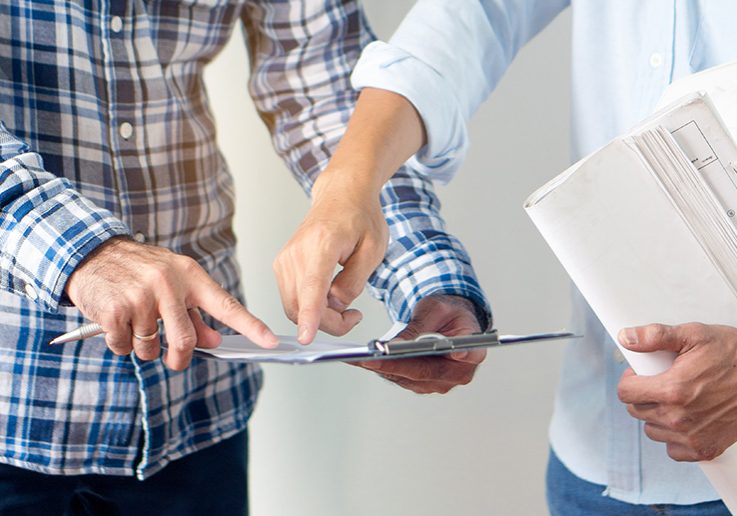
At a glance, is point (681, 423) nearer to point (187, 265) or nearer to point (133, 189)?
point (187, 265)

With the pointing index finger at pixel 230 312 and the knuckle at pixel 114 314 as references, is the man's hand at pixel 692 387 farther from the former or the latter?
the knuckle at pixel 114 314

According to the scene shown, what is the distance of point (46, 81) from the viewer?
0.88 m

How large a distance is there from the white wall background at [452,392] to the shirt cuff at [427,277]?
1.30ft

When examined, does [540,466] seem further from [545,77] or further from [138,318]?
[138,318]

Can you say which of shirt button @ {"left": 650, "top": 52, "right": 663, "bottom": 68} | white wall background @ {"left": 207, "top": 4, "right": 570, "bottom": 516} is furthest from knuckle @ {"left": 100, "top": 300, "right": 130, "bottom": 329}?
white wall background @ {"left": 207, "top": 4, "right": 570, "bottom": 516}

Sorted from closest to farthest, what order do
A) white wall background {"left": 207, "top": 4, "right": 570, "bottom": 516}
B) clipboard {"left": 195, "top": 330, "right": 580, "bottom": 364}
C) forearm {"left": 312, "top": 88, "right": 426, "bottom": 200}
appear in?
clipboard {"left": 195, "top": 330, "right": 580, "bottom": 364}, forearm {"left": 312, "top": 88, "right": 426, "bottom": 200}, white wall background {"left": 207, "top": 4, "right": 570, "bottom": 516}

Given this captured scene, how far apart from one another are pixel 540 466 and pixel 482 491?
0.11 metres

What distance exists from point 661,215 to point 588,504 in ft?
1.26

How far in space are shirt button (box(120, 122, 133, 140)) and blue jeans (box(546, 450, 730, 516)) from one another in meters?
0.59

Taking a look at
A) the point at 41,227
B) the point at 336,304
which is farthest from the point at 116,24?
the point at 336,304

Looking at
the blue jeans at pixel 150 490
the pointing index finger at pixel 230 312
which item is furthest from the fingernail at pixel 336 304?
the blue jeans at pixel 150 490

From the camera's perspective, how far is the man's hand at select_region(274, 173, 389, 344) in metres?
0.73

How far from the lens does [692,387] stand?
2.12 ft

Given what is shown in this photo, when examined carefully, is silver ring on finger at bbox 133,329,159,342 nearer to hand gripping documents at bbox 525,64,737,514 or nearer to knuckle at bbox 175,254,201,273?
knuckle at bbox 175,254,201,273
